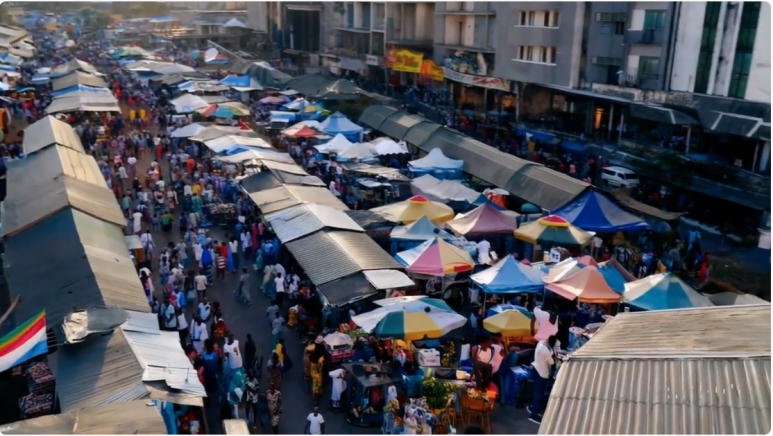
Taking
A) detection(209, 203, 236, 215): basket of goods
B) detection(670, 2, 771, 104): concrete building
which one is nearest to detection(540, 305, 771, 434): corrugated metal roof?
detection(209, 203, 236, 215): basket of goods

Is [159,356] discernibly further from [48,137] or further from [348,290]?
[48,137]

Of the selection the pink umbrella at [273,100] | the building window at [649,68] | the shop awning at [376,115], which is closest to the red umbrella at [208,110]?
the pink umbrella at [273,100]

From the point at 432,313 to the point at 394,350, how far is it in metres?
0.97

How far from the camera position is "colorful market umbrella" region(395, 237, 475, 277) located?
15.0 metres

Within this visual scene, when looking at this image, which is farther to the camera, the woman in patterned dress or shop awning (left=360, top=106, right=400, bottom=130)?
shop awning (left=360, top=106, right=400, bottom=130)

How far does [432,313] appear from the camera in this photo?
12688 mm

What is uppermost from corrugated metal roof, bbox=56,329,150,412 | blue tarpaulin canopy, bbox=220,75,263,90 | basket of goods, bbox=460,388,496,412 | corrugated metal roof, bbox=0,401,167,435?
blue tarpaulin canopy, bbox=220,75,263,90

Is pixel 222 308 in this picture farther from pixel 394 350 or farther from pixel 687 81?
pixel 687 81

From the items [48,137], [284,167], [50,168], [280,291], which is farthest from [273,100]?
[280,291]

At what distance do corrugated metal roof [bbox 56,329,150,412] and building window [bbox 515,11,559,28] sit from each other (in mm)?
28551

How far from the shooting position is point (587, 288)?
14.0m

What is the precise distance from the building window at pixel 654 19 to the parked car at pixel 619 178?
7.17m

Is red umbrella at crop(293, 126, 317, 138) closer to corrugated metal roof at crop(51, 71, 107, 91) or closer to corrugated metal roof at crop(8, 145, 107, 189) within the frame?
corrugated metal roof at crop(8, 145, 107, 189)

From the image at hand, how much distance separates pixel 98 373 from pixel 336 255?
230 inches
